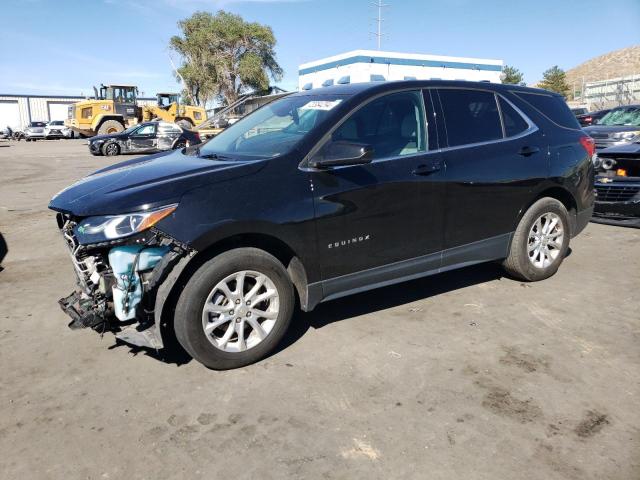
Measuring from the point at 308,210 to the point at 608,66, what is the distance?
148m

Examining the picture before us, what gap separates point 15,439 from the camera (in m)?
2.68

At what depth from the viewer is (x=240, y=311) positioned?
130 inches

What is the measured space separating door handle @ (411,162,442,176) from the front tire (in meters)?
1.32

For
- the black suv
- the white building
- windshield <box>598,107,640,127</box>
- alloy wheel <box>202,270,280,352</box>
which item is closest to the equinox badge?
the black suv

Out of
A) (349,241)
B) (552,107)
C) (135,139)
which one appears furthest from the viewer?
(135,139)

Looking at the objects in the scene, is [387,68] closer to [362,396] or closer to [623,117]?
[623,117]

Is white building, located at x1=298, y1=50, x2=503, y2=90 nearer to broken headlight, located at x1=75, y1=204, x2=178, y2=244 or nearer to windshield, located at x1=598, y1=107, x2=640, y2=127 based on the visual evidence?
windshield, located at x1=598, y1=107, x2=640, y2=127

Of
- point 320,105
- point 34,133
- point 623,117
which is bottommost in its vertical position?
point 320,105

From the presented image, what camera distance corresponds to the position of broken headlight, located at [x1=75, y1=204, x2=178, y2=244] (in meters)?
2.99

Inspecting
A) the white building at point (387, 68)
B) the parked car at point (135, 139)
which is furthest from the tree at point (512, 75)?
the parked car at point (135, 139)

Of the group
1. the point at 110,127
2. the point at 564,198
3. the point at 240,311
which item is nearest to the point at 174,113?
the point at 110,127

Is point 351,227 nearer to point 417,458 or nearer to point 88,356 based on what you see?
point 417,458

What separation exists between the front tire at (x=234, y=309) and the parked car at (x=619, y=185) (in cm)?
569

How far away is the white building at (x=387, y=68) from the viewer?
37.1m
